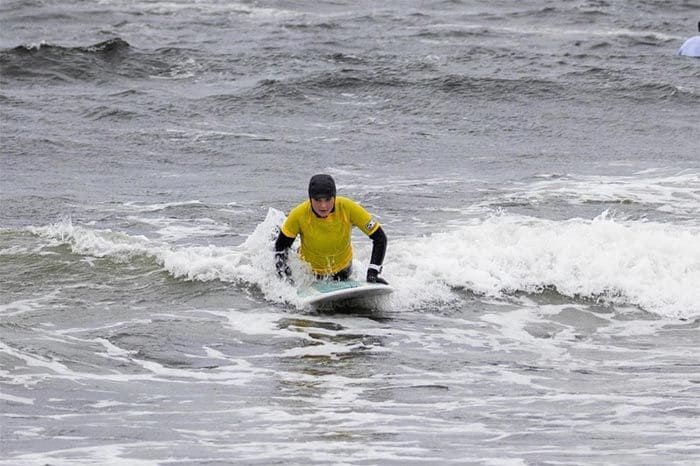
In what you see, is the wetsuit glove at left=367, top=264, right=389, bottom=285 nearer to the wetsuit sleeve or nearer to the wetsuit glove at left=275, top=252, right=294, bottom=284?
the wetsuit sleeve

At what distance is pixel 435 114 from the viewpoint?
21.9 m

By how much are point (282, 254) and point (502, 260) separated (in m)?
2.58

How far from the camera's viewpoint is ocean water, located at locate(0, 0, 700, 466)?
28.0 ft

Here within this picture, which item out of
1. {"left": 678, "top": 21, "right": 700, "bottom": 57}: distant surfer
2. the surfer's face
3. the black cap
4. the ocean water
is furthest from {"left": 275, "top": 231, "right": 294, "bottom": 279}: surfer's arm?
{"left": 678, "top": 21, "right": 700, "bottom": 57}: distant surfer

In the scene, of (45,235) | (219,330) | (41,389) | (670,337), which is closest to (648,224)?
(670,337)

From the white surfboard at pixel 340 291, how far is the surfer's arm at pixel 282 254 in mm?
319

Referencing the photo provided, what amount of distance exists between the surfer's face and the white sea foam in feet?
2.36

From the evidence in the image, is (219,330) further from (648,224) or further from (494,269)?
(648,224)

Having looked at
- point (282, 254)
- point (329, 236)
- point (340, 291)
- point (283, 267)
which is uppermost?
point (329, 236)

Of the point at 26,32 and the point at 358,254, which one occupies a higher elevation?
the point at 26,32

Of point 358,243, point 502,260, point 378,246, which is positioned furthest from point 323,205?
point 358,243

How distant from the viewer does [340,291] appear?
1173 centimetres

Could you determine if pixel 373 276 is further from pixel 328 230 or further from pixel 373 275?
pixel 328 230

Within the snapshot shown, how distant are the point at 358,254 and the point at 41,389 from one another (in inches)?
212
